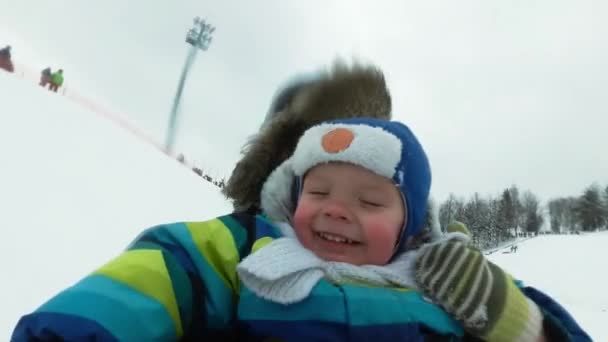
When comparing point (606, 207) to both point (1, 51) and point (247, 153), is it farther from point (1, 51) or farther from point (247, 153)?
point (247, 153)

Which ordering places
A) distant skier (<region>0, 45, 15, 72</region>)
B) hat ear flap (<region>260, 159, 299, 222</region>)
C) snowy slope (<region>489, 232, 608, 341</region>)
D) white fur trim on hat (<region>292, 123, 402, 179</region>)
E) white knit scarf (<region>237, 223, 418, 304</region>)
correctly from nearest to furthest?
white knit scarf (<region>237, 223, 418, 304</region>), white fur trim on hat (<region>292, 123, 402, 179</region>), hat ear flap (<region>260, 159, 299, 222</region>), snowy slope (<region>489, 232, 608, 341</region>), distant skier (<region>0, 45, 15, 72</region>)

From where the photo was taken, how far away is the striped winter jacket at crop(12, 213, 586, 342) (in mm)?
1019

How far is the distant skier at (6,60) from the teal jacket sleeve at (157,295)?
16.4 m

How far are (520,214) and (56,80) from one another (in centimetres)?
6359

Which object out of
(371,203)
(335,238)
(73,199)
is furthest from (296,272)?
(73,199)

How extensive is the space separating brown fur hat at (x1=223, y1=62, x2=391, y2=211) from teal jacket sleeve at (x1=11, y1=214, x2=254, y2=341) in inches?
17.4

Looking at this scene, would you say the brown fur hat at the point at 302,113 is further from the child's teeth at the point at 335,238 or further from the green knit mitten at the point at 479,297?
the green knit mitten at the point at 479,297

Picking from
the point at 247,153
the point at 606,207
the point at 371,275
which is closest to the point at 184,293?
the point at 371,275

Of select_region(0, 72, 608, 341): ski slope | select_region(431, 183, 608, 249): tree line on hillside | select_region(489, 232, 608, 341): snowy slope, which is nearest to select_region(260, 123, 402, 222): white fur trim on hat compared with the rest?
select_region(0, 72, 608, 341): ski slope

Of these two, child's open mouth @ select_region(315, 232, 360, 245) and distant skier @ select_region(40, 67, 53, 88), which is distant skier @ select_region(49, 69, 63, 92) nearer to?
distant skier @ select_region(40, 67, 53, 88)

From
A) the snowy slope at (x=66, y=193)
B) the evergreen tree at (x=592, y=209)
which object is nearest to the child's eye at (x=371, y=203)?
the snowy slope at (x=66, y=193)

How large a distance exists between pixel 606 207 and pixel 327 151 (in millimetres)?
70106

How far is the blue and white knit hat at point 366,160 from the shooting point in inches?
59.0

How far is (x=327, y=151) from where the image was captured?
4.96ft
